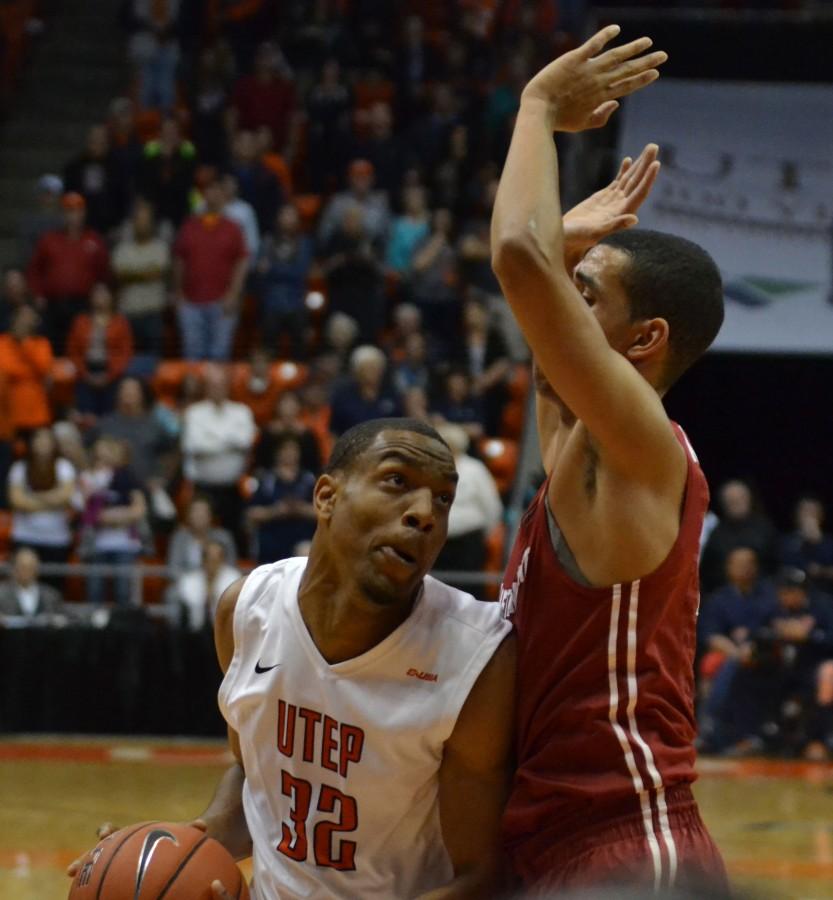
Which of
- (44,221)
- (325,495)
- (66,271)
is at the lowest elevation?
(66,271)

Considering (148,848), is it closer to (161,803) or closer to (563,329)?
(563,329)

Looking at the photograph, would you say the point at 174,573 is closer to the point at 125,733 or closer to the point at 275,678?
the point at 125,733

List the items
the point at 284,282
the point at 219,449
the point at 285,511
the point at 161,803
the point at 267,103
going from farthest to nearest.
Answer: the point at 267,103 → the point at 284,282 → the point at 219,449 → the point at 285,511 → the point at 161,803

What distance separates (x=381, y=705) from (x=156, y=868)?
1.78ft

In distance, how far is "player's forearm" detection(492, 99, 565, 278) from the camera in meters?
2.96

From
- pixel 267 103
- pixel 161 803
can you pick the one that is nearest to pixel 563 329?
pixel 161 803

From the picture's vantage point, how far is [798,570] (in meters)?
11.6

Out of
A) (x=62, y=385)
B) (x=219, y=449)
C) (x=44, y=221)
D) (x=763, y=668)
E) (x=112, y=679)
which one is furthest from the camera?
(x=44, y=221)

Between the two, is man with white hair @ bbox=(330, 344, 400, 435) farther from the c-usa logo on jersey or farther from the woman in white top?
the c-usa logo on jersey

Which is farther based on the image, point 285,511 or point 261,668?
point 285,511

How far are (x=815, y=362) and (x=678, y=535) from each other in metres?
12.9

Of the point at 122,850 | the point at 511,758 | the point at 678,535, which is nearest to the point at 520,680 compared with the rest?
the point at 511,758

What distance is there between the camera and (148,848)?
10.9ft

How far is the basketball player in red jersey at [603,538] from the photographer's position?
2959mm
